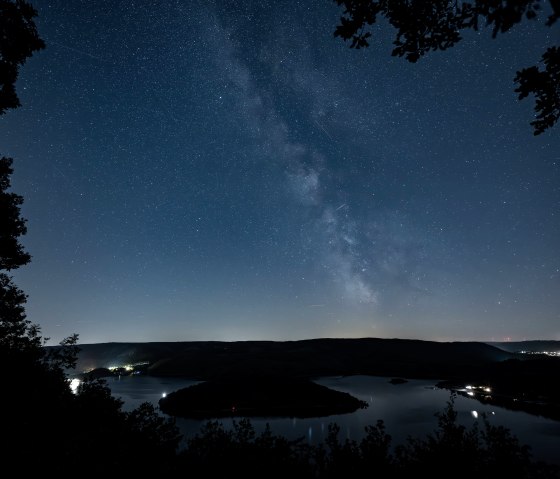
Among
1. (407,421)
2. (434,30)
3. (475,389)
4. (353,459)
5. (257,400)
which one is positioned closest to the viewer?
(434,30)

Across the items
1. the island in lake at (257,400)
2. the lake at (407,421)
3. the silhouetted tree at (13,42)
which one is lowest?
the lake at (407,421)

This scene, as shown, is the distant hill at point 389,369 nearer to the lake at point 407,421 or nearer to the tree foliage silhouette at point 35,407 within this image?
the lake at point 407,421

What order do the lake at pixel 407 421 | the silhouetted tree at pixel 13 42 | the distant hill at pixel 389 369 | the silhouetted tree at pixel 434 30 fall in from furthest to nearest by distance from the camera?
1. the distant hill at pixel 389 369
2. the lake at pixel 407 421
3. the silhouetted tree at pixel 13 42
4. the silhouetted tree at pixel 434 30

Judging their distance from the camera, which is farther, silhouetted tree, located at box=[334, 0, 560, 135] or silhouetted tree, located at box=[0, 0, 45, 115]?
silhouetted tree, located at box=[0, 0, 45, 115]

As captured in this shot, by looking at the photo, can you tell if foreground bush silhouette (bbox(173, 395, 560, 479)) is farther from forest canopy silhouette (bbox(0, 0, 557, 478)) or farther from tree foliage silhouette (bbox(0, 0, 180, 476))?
tree foliage silhouette (bbox(0, 0, 180, 476))

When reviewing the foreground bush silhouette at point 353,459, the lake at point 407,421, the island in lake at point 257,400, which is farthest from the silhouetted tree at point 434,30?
the island in lake at point 257,400

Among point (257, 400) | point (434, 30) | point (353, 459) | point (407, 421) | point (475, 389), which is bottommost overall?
point (407, 421)

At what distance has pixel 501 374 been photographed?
99.0 metres

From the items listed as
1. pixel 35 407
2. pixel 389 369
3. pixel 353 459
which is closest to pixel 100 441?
pixel 35 407

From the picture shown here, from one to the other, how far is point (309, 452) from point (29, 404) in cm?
1305

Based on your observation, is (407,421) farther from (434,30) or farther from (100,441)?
(434,30)

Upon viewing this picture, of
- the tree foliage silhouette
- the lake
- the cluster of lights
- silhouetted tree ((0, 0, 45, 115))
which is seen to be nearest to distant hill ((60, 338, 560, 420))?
the cluster of lights

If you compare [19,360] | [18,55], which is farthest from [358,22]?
[19,360]

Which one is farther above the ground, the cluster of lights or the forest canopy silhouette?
the forest canopy silhouette
